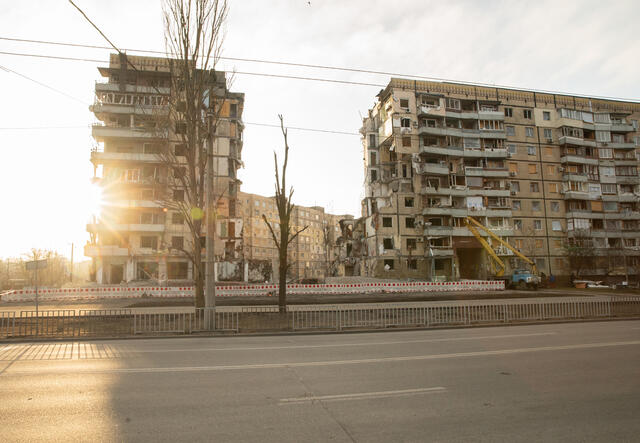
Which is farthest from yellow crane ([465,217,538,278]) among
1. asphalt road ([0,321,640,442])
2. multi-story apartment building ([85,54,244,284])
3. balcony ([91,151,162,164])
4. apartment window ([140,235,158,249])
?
balcony ([91,151,162,164])

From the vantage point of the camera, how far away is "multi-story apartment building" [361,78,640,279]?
52.6 meters

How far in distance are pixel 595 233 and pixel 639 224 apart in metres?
9.51

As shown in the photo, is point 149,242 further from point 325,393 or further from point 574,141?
point 574,141

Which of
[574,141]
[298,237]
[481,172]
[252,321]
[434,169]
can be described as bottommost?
[252,321]

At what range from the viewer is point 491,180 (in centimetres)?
5622

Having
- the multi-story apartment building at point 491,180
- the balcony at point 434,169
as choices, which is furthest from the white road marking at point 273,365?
the balcony at point 434,169

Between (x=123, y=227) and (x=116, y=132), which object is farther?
(x=116, y=132)

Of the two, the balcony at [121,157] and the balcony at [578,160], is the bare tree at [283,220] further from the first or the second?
the balcony at [578,160]

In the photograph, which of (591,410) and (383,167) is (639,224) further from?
(591,410)

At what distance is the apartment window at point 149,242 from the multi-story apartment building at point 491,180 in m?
27.6

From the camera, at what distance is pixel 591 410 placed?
520cm

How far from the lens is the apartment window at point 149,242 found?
47.1 m

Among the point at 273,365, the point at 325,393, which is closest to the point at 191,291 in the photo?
the point at 273,365

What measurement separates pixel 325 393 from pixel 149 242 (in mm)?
46211
